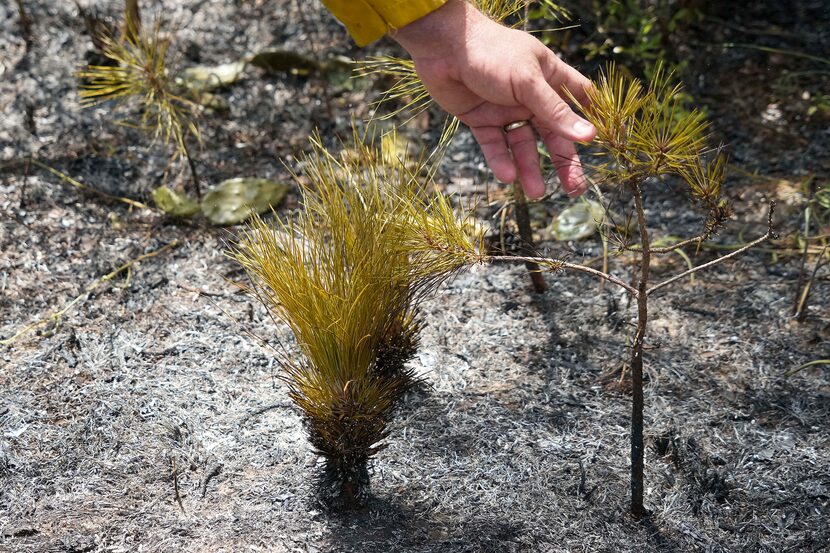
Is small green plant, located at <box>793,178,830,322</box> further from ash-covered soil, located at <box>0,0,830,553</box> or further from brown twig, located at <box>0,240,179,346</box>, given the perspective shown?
brown twig, located at <box>0,240,179,346</box>

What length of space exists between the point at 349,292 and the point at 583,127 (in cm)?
53

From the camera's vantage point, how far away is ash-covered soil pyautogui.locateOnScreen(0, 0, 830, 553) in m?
1.72

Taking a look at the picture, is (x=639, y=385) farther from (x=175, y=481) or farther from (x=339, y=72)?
(x=339, y=72)

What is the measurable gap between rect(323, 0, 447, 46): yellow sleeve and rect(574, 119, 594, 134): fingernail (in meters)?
0.42

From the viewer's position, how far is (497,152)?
1.76m

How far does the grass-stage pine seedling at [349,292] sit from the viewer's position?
162cm

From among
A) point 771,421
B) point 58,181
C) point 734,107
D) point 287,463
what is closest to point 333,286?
point 287,463

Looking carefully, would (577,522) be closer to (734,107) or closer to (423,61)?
(423,61)

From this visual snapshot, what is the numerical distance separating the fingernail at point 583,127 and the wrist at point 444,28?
34cm

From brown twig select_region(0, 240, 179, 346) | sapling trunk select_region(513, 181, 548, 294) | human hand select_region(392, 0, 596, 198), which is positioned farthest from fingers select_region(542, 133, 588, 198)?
brown twig select_region(0, 240, 179, 346)

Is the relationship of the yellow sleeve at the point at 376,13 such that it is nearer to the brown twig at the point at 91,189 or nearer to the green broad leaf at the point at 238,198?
the green broad leaf at the point at 238,198

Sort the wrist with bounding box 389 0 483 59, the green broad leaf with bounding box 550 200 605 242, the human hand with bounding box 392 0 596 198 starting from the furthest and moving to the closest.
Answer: the green broad leaf with bounding box 550 200 605 242, the wrist with bounding box 389 0 483 59, the human hand with bounding box 392 0 596 198

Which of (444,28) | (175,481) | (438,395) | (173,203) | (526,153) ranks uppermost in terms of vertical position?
(444,28)

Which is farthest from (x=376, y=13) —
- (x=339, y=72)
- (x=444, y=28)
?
(x=339, y=72)
